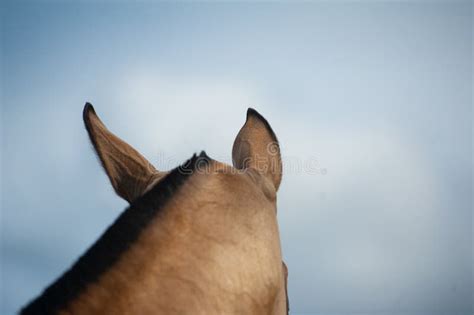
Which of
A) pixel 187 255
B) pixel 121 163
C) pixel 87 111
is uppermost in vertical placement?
pixel 87 111

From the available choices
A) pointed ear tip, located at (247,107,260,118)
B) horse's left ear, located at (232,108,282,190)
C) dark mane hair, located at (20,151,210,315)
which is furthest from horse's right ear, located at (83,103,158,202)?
dark mane hair, located at (20,151,210,315)

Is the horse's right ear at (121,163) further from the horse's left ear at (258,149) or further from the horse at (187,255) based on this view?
the horse at (187,255)

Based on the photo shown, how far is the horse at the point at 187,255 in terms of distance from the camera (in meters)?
1.65

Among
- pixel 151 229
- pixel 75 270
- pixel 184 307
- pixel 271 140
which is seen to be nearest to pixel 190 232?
pixel 151 229

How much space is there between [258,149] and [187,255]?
1.15m

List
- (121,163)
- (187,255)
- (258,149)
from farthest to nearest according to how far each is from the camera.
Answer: (121,163), (258,149), (187,255)

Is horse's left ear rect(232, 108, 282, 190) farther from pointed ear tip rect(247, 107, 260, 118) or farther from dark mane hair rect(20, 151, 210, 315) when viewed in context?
dark mane hair rect(20, 151, 210, 315)

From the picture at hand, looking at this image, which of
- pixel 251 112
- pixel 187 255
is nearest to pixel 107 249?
pixel 187 255

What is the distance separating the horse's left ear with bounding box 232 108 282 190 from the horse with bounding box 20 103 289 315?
238mm

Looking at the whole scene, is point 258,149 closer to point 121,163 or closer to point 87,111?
point 121,163

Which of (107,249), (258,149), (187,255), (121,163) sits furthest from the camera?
(121,163)

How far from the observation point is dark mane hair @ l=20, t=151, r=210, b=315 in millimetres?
1582

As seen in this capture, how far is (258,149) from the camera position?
283cm

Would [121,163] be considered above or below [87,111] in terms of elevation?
below
